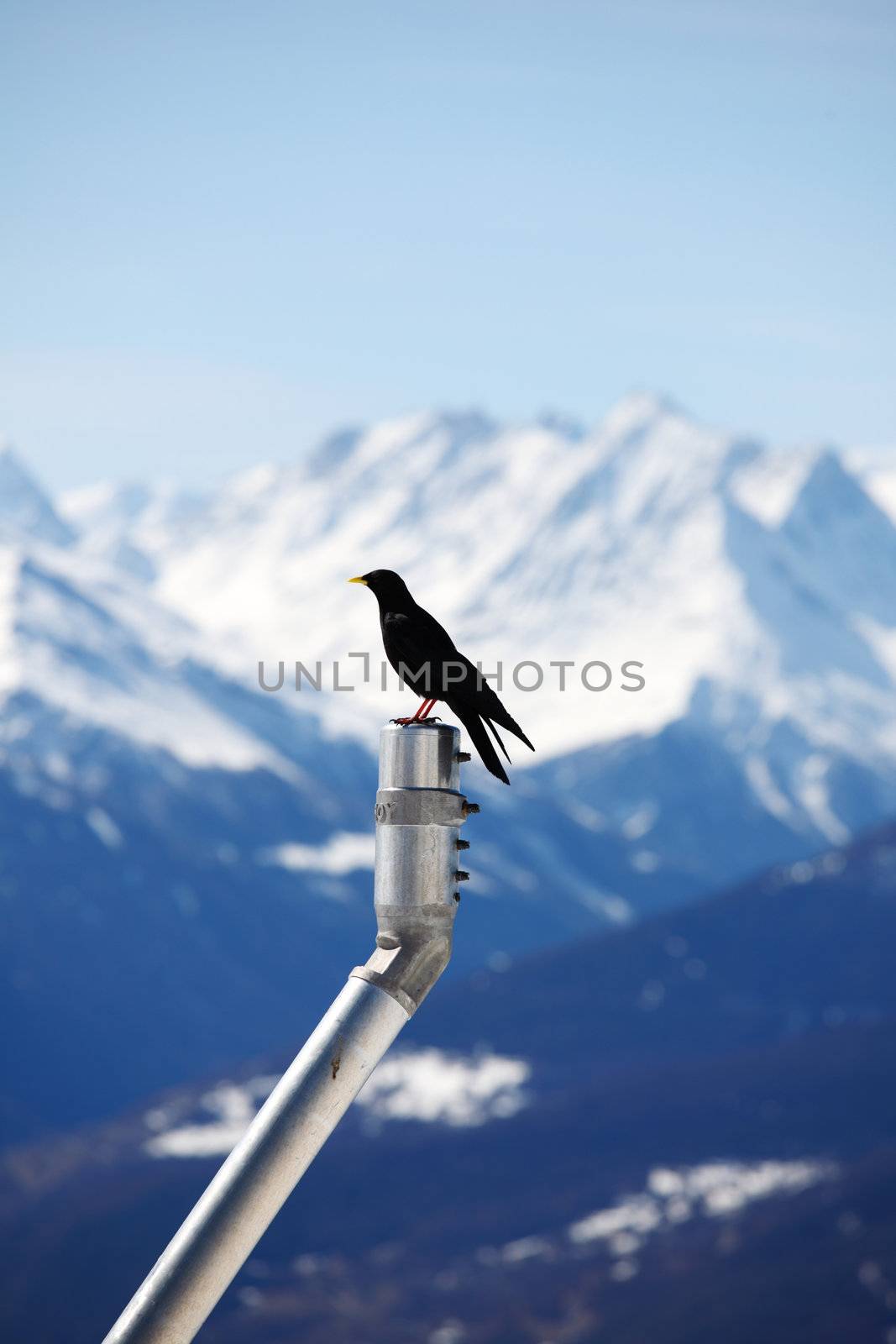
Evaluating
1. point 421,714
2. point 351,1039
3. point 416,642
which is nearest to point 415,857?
point 421,714

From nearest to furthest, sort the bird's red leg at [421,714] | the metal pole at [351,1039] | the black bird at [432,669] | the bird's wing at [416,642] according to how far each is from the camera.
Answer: the metal pole at [351,1039] < the bird's red leg at [421,714] < the black bird at [432,669] < the bird's wing at [416,642]

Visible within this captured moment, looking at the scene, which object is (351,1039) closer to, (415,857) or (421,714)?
(415,857)

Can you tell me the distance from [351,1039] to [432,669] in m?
4.31

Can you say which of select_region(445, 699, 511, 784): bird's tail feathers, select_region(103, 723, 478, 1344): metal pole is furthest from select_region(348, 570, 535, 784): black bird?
select_region(103, 723, 478, 1344): metal pole

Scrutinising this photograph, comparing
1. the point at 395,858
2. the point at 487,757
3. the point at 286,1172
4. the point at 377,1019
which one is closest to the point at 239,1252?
the point at 286,1172

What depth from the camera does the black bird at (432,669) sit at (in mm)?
22312

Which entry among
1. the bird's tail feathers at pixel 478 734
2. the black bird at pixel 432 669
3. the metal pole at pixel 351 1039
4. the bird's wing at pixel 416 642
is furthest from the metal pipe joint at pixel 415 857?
the bird's wing at pixel 416 642

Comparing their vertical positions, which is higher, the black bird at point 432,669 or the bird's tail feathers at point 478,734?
the black bird at point 432,669

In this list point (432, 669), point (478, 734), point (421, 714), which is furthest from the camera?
point (432, 669)

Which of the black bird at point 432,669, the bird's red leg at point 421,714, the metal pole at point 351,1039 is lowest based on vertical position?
the metal pole at point 351,1039

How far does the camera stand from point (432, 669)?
23.2 meters

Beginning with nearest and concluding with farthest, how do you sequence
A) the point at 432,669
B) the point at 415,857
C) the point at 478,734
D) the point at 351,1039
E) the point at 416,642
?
the point at 351,1039, the point at 415,857, the point at 478,734, the point at 432,669, the point at 416,642

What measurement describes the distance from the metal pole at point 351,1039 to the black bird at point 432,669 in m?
0.56

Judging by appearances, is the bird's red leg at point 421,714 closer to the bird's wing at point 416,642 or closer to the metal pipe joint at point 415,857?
the metal pipe joint at point 415,857
